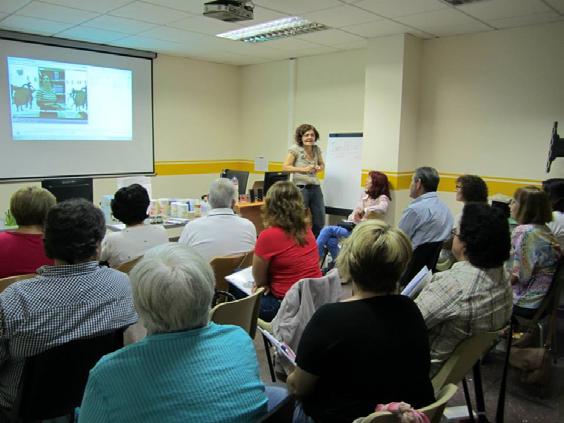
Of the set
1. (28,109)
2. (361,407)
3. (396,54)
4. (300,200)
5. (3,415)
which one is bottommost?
(3,415)

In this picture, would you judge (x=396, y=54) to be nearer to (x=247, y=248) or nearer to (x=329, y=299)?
(x=247, y=248)

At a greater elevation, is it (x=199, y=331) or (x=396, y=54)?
(x=396, y=54)

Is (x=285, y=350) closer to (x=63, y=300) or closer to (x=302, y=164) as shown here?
(x=63, y=300)

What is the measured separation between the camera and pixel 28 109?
5367 mm

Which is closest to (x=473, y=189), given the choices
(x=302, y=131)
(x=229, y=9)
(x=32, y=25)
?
(x=229, y=9)

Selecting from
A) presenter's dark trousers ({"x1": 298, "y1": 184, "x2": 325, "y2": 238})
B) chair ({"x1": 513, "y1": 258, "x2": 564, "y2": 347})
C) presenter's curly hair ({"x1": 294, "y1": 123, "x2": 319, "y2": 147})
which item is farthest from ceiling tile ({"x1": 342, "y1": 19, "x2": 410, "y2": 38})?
chair ({"x1": 513, "y1": 258, "x2": 564, "y2": 347})

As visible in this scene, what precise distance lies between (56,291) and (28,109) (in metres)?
4.74

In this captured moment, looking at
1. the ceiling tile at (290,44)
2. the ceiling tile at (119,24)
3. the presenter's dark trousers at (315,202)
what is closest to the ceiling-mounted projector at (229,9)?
the ceiling tile at (119,24)

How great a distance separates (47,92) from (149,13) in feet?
6.56

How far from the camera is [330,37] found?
17.2ft

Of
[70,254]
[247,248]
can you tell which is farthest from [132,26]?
[70,254]

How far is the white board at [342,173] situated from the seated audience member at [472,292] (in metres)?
4.04

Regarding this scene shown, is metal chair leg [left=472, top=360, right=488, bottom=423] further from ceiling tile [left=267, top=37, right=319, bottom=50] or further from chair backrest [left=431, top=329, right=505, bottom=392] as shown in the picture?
ceiling tile [left=267, top=37, right=319, bottom=50]

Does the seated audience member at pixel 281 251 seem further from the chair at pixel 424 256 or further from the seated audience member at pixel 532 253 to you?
the seated audience member at pixel 532 253
